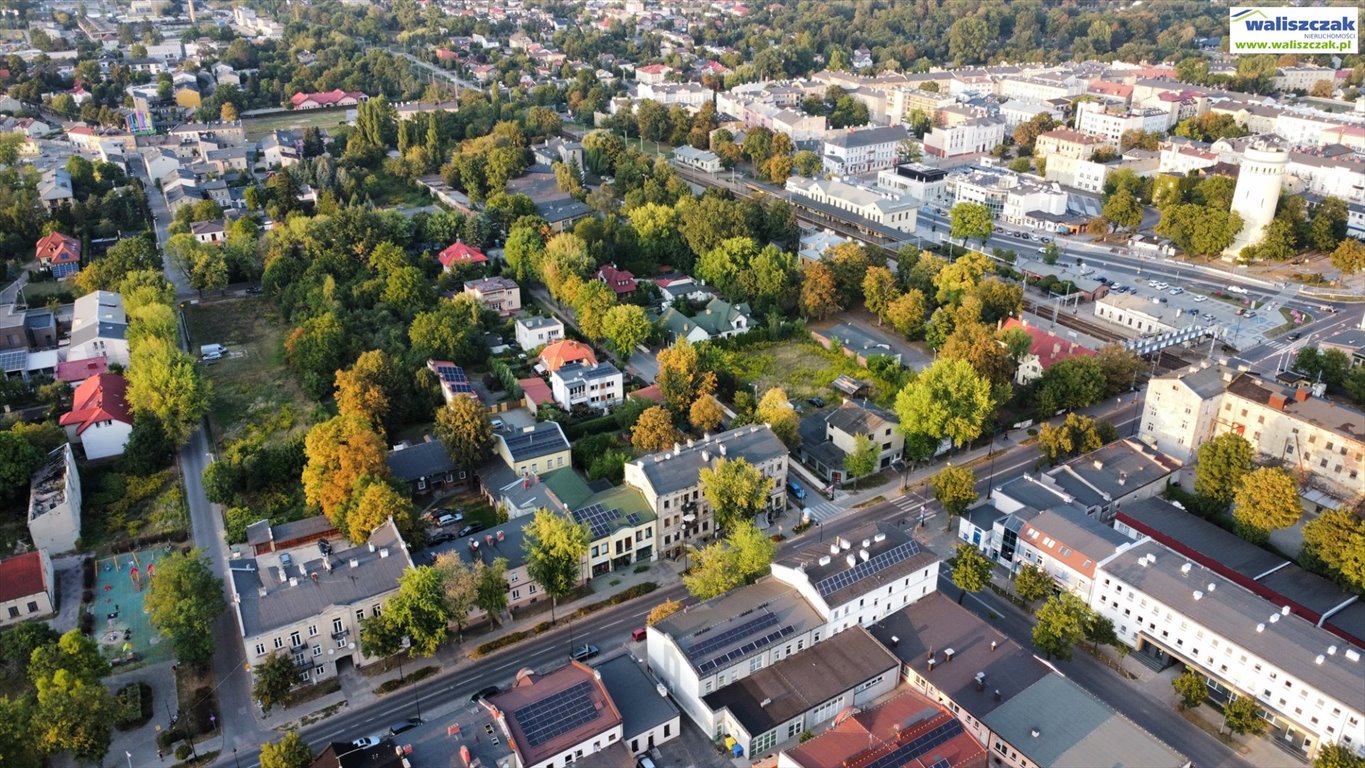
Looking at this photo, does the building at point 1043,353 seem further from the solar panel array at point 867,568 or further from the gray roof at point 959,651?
the gray roof at point 959,651

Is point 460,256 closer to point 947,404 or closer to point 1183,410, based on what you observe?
point 947,404

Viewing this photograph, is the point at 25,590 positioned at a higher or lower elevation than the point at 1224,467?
lower

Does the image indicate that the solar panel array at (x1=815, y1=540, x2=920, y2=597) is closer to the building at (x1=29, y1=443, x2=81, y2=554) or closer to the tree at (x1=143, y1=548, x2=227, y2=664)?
the tree at (x1=143, y1=548, x2=227, y2=664)

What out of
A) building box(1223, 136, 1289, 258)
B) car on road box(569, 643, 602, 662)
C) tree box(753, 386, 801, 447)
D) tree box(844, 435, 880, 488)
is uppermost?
building box(1223, 136, 1289, 258)

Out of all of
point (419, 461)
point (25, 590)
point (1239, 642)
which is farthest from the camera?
point (419, 461)

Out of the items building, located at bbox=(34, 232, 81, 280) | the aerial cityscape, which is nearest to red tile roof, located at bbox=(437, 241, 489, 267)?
the aerial cityscape

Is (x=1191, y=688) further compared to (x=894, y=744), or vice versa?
(x=1191, y=688)

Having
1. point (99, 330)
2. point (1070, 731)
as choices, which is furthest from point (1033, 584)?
point (99, 330)
